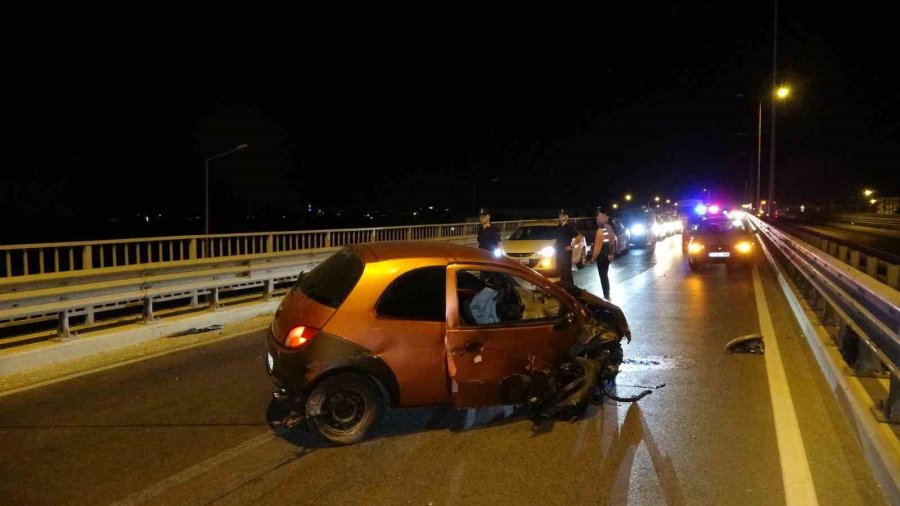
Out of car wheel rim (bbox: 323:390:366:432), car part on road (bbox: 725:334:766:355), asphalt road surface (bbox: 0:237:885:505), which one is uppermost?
car wheel rim (bbox: 323:390:366:432)

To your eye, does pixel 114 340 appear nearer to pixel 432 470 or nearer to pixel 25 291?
pixel 25 291

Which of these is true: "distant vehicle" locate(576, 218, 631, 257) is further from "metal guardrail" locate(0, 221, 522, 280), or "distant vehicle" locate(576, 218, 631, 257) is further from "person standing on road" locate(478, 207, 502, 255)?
"person standing on road" locate(478, 207, 502, 255)

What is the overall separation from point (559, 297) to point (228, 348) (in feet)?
15.3

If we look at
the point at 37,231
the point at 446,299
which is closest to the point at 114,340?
the point at 446,299

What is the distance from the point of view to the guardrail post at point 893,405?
4.93 m

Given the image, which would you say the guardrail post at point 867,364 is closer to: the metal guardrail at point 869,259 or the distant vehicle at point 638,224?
the metal guardrail at point 869,259

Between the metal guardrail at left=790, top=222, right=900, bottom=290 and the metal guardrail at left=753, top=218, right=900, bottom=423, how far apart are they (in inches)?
37.0

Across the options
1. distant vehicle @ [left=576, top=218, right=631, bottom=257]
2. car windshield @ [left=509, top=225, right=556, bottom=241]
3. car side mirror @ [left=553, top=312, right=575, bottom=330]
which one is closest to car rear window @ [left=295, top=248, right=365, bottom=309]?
car side mirror @ [left=553, top=312, right=575, bottom=330]

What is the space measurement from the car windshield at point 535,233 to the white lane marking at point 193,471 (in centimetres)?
1381

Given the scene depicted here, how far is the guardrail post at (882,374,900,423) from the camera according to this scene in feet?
16.2

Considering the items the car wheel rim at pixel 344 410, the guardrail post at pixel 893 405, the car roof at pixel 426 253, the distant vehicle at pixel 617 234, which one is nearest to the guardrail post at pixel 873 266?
the guardrail post at pixel 893 405

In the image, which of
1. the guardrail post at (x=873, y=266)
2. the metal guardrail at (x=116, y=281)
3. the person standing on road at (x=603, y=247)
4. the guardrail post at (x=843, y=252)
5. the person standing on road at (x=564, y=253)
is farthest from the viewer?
the guardrail post at (x=843, y=252)

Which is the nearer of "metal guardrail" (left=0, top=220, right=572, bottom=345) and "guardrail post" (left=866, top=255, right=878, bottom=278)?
"metal guardrail" (left=0, top=220, right=572, bottom=345)

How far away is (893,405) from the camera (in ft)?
16.3
